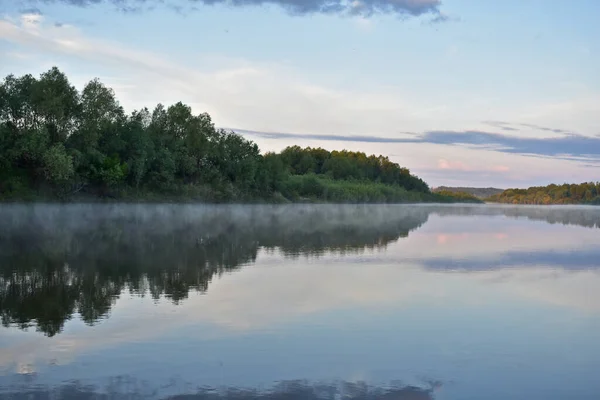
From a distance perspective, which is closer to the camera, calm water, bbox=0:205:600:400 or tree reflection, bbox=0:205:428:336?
calm water, bbox=0:205:600:400

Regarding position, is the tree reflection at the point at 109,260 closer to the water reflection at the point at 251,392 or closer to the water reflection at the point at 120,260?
the water reflection at the point at 120,260

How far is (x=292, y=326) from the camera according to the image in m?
10.2

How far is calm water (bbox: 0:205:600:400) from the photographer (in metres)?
7.35

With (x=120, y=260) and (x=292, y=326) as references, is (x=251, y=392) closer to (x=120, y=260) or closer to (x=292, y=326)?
(x=292, y=326)

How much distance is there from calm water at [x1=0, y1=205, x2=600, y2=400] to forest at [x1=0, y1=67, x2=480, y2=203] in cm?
3671

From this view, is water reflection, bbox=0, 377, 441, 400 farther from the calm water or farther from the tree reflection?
the tree reflection

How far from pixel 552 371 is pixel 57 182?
53001 millimetres

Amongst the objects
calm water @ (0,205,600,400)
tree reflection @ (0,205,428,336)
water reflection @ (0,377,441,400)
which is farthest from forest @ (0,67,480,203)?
water reflection @ (0,377,441,400)

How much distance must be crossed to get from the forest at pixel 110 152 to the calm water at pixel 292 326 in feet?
120

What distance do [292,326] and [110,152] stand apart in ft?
188

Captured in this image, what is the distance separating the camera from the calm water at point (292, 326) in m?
7.35

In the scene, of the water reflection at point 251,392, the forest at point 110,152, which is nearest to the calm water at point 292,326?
the water reflection at point 251,392

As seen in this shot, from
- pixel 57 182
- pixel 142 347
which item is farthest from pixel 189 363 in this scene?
pixel 57 182

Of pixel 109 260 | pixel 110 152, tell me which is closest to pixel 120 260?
pixel 109 260
